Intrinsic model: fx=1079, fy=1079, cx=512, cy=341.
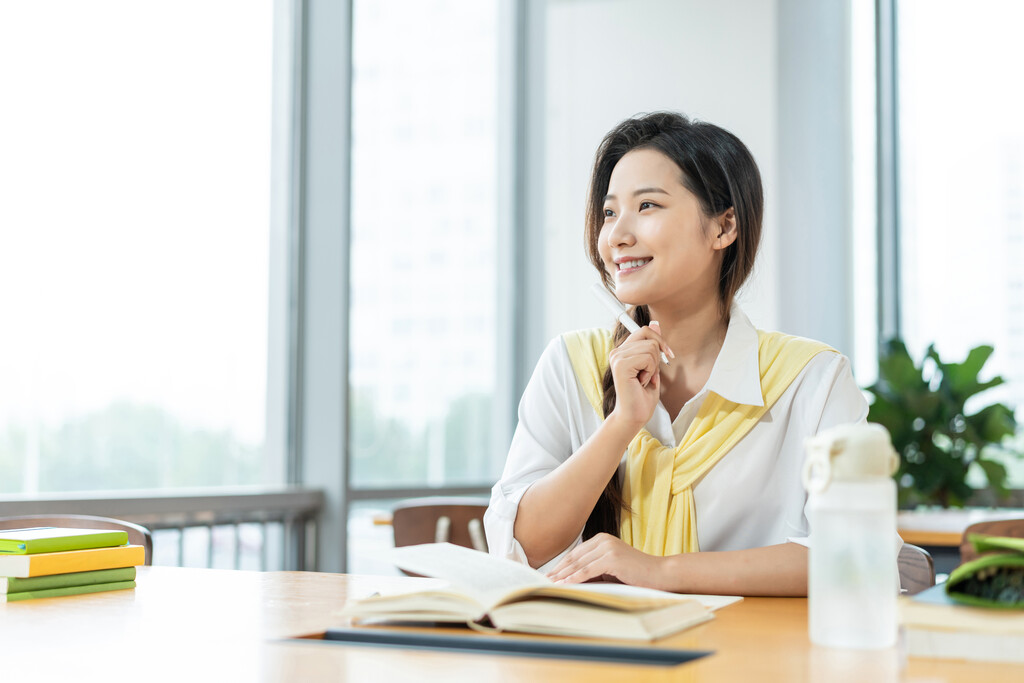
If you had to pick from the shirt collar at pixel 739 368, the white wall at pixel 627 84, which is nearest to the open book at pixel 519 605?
the shirt collar at pixel 739 368

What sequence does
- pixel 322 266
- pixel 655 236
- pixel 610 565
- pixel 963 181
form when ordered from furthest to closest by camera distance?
pixel 963 181 < pixel 322 266 < pixel 655 236 < pixel 610 565

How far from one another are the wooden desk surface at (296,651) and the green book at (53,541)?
0.27 feet

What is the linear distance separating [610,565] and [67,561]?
2.23ft

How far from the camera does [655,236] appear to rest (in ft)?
5.60

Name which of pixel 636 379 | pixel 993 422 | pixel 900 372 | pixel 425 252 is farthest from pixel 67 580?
pixel 993 422

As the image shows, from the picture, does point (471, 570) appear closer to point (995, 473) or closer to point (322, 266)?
point (322, 266)

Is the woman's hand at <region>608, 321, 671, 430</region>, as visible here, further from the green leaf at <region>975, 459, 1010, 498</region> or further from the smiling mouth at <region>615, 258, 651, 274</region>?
the green leaf at <region>975, 459, 1010, 498</region>

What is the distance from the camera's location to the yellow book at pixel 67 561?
133cm

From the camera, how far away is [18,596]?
1.32 meters

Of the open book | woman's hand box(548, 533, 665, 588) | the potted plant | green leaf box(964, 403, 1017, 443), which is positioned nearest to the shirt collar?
woman's hand box(548, 533, 665, 588)

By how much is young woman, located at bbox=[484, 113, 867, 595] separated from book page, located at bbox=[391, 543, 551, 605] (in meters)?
0.24

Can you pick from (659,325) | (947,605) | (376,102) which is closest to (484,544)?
(659,325)

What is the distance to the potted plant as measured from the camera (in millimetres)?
4125

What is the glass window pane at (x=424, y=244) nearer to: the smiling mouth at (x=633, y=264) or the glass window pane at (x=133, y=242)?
the glass window pane at (x=133, y=242)
